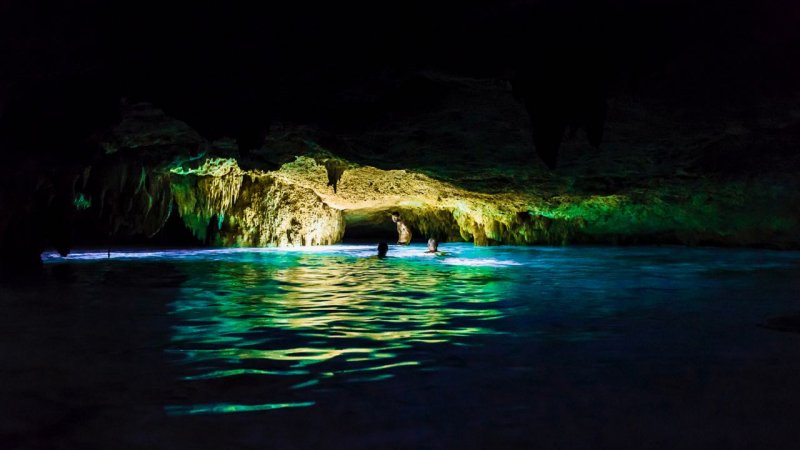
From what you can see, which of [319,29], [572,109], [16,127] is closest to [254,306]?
[319,29]

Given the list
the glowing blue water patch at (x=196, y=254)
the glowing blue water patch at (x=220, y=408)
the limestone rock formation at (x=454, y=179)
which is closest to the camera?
the glowing blue water patch at (x=220, y=408)

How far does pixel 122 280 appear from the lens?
10422mm

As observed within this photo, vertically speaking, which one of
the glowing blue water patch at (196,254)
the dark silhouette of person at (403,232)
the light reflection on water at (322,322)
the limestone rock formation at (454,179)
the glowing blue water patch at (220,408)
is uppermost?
the limestone rock formation at (454,179)

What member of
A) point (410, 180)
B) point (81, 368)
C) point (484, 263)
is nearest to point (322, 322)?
point (81, 368)

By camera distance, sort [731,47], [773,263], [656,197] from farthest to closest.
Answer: [656,197], [773,263], [731,47]

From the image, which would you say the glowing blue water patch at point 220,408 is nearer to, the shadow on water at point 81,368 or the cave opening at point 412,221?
the shadow on water at point 81,368

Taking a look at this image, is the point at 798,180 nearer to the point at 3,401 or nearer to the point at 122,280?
the point at 122,280

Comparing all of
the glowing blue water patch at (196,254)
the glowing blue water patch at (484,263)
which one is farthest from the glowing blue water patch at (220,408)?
the glowing blue water patch at (196,254)

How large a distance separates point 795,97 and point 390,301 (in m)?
7.05

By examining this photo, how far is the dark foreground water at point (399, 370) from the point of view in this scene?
2.90 metres

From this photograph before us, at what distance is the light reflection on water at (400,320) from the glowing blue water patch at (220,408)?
1 cm

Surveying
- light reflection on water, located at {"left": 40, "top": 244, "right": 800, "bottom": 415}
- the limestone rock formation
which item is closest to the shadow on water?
light reflection on water, located at {"left": 40, "top": 244, "right": 800, "bottom": 415}

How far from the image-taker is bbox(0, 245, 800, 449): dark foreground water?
9.53 ft

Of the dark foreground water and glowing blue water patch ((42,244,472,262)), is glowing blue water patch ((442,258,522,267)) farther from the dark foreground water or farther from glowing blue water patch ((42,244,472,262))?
the dark foreground water
